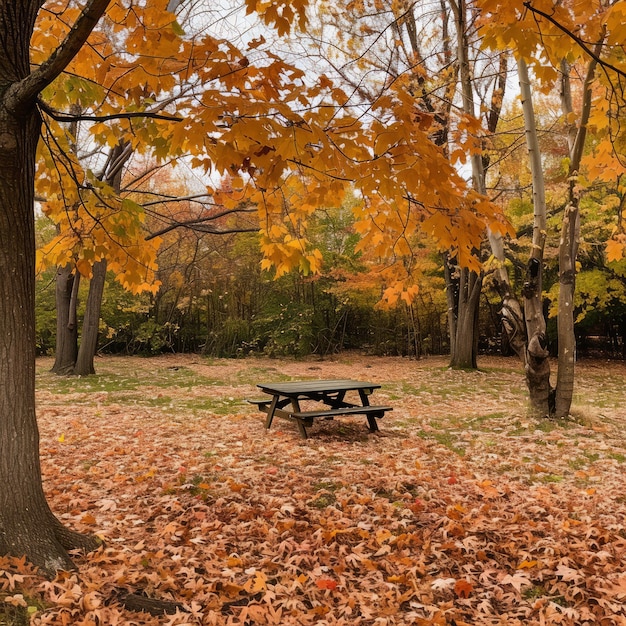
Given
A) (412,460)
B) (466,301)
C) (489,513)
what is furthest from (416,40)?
(489,513)

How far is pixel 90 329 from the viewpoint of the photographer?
11758 mm

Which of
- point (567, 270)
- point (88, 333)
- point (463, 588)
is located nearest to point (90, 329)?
point (88, 333)

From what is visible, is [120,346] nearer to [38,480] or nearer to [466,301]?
[466,301]

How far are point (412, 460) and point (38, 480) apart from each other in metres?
3.45

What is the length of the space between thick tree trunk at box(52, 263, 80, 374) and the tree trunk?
337 millimetres

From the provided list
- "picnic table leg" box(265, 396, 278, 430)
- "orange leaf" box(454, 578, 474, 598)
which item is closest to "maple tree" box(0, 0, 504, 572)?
"orange leaf" box(454, 578, 474, 598)

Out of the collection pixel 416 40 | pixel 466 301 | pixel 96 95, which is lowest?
pixel 466 301

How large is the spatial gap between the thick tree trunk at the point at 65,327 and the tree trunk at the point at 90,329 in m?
0.34

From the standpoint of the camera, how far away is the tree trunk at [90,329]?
→ 38.2 ft

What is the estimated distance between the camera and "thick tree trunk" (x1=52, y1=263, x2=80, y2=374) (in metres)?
12.0

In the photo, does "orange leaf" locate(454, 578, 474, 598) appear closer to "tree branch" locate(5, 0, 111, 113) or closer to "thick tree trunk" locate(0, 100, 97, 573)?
"thick tree trunk" locate(0, 100, 97, 573)

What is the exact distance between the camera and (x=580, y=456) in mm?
5199

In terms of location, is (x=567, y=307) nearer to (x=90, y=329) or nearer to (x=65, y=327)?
(x=90, y=329)

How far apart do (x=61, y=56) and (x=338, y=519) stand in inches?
125
